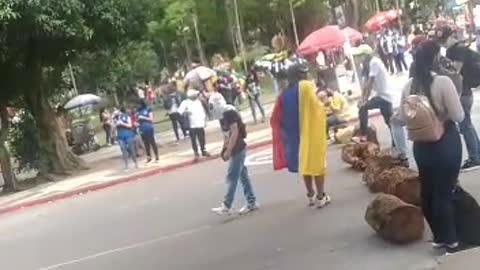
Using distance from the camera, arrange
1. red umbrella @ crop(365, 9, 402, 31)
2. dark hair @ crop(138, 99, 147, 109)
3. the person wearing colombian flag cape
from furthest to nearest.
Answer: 1. red umbrella @ crop(365, 9, 402, 31)
2. dark hair @ crop(138, 99, 147, 109)
3. the person wearing colombian flag cape

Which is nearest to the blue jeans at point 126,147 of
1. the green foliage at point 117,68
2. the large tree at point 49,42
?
the large tree at point 49,42

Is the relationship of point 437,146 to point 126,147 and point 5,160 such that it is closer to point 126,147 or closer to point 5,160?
point 126,147

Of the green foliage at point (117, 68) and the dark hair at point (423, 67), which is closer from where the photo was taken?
the dark hair at point (423, 67)

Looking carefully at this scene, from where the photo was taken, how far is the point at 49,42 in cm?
1947

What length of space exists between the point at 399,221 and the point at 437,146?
3.76 feet

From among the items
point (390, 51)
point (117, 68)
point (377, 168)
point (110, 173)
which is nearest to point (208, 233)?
point (377, 168)

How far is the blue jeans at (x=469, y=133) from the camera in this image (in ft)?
31.1

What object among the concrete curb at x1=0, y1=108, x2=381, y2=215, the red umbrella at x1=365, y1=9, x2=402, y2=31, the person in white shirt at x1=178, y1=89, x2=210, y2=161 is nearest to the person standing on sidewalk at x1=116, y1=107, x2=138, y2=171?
the concrete curb at x1=0, y1=108, x2=381, y2=215

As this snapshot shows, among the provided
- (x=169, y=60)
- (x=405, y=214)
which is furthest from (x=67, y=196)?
(x=169, y=60)

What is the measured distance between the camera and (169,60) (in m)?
74.5

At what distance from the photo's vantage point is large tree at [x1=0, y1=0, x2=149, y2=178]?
17812 millimetres

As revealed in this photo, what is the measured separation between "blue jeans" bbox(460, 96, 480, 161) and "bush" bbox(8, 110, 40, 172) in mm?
13373

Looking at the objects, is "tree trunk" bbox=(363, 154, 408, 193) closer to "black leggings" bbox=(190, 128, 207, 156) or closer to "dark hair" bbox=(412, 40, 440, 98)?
"dark hair" bbox=(412, 40, 440, 98)

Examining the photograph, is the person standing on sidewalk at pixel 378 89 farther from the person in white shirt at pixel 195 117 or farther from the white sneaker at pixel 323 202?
the person in white shirt at pixel 195 117
